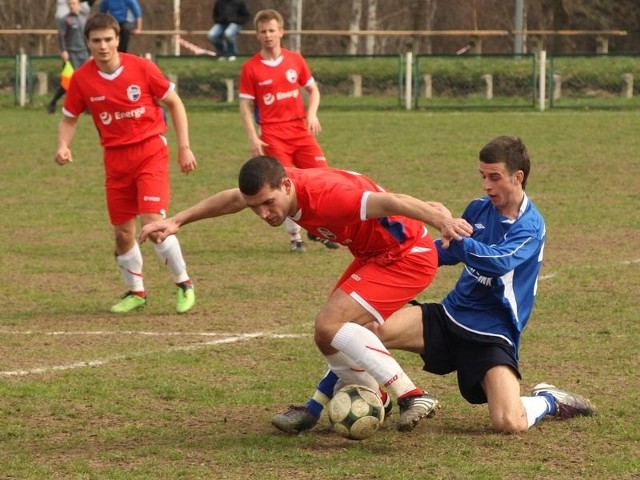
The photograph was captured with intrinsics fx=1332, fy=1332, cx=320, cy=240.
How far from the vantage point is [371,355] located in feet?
20.0

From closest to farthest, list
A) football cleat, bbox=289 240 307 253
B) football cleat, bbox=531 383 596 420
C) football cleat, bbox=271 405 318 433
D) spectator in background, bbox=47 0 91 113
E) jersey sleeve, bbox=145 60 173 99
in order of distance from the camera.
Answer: football cleat, bbox=271 405 318 433, football cleat, bbox=531 383 596 420, jersey sleeve, bbox=145 60 173 99, football cleat, bbox=289 240 307 253, spectator in background, bbox=47 0 91 113

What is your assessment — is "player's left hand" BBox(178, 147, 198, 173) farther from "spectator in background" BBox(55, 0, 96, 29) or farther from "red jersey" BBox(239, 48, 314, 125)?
"spectator in background" BBox(55, 0, 96, 29)

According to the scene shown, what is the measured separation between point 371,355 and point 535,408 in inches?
33.6

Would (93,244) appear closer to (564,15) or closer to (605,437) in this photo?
(605,437)

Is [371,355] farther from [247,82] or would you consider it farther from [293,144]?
[247,82]

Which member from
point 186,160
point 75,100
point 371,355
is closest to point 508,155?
point 371,355

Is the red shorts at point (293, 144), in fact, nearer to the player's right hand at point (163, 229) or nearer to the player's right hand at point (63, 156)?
the player's right hand at point (63, 156)

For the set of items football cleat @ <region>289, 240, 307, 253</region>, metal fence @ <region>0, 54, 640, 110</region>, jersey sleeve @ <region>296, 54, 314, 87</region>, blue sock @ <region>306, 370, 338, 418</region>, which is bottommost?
football cleat @ <region>289, 240, 307, 253</region>

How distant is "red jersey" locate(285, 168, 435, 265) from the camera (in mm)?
6031

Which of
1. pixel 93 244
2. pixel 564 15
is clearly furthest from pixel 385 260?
pixel 564 15

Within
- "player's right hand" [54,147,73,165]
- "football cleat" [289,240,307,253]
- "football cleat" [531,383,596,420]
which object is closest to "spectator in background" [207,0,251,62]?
"football cleat" [289,240,307,253]

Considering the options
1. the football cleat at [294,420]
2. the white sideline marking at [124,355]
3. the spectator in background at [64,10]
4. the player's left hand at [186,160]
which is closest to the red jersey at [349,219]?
the football cleat at [294,420]

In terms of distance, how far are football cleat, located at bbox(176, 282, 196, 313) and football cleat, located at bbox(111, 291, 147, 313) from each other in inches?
11.6

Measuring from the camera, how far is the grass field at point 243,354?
583cm
